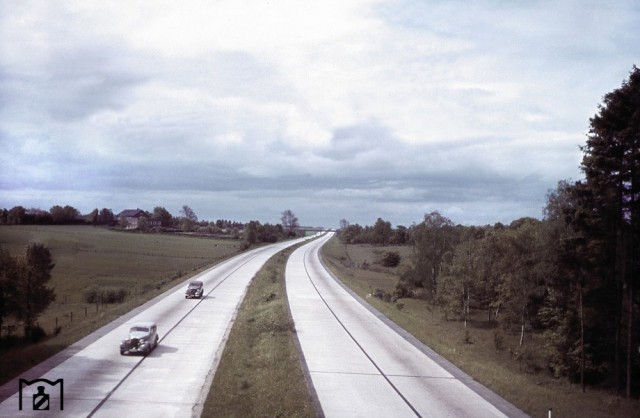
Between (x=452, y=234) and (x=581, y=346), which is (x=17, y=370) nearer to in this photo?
(x=581, y=346)

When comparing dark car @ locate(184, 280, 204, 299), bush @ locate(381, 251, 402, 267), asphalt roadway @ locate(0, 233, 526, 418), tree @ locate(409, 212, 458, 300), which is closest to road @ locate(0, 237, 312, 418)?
asphalt roadway @ locate(0, 233, 526, 418)

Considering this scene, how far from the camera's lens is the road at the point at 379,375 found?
20.7 metres

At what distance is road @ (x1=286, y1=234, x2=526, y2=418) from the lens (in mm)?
20656

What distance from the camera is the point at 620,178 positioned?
31.5m

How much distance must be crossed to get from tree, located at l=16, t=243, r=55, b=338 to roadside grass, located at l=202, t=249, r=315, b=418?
14.6m

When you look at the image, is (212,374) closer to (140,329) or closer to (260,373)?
(260,373)

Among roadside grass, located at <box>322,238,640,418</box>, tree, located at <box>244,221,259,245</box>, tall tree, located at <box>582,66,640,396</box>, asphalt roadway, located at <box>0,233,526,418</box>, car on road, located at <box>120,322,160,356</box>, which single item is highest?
tall tree, located at <box>582,66,640,396</box>

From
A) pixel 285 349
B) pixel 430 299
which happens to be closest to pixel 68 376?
pixel 285 349

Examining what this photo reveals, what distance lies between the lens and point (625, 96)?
3139 centimetres

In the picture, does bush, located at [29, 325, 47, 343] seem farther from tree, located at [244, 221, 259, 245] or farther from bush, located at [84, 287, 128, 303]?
tree, located at [244, 221, 259, 245]

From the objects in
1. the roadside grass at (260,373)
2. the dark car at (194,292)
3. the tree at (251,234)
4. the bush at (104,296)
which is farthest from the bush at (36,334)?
the tree at (251,234)

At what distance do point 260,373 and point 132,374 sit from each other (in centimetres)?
561

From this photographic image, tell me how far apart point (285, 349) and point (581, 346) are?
787 inches

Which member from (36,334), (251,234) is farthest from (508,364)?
(251,234)
